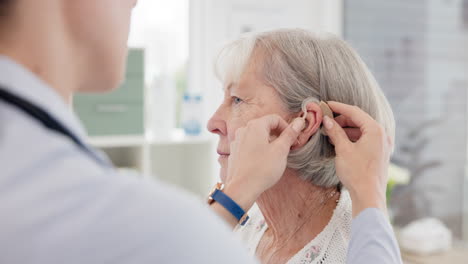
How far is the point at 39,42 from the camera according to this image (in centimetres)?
46

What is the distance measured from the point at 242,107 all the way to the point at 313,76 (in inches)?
8.0

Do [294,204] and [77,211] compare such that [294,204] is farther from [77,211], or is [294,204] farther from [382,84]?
[382,84]

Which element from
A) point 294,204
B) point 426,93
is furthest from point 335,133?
point 426,93

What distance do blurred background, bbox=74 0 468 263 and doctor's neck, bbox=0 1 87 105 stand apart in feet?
6.24

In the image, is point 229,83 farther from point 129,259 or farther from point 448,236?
point 448,236

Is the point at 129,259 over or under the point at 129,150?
over

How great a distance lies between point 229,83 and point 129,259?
36.7 inches

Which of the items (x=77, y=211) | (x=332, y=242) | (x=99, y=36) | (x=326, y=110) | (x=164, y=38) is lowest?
(x=332, y=242)

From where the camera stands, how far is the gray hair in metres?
1.17

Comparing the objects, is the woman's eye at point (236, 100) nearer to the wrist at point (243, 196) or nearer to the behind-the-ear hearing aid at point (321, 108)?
the behind-the-ear hearing aid at point (321, 108)

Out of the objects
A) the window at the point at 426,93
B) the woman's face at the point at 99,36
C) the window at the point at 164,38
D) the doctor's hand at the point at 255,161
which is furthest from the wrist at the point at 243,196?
the window at the point at 426,93

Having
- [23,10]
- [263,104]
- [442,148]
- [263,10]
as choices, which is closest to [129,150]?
[263,10]

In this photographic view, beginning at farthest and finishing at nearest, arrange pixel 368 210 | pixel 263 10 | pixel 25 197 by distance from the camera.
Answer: pixel 263 10 < pixel 368 210 < pixel 25 197

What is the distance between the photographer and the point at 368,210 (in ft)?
3.06
